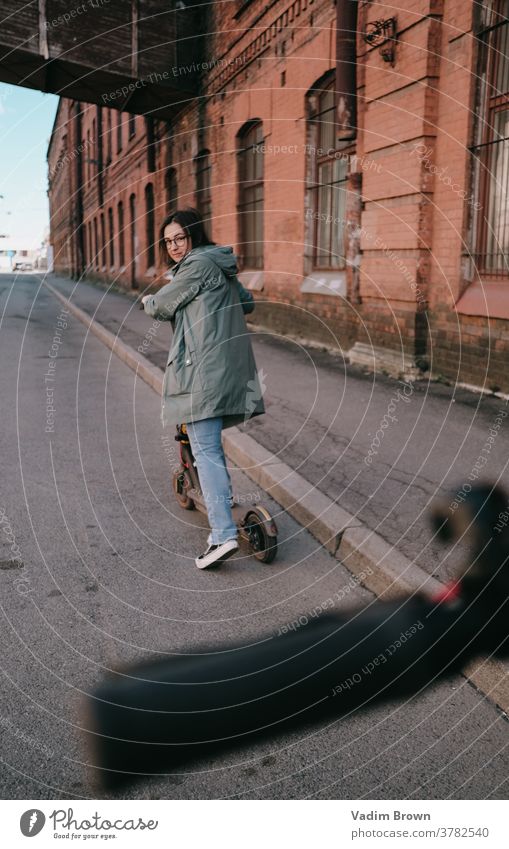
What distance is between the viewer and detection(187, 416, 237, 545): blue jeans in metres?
4.10

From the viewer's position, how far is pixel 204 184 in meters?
17.3

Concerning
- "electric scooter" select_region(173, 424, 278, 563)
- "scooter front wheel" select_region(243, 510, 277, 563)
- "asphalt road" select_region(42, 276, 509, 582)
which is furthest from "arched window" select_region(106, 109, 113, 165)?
"scooter front wheel" select_region(243, 510, 277, 563)

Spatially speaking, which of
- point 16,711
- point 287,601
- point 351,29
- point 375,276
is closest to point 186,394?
point 287,601

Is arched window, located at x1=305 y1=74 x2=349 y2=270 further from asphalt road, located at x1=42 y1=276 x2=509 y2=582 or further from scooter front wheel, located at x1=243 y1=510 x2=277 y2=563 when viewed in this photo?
scooter front wheel, located at x1=243 y1=510 x2=277 y2=563

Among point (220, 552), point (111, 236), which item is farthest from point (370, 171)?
point (111, 236)

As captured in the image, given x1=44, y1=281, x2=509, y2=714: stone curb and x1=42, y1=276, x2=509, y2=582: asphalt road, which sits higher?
x1=42, y1=276, x2=509, y2=582: asphalt road

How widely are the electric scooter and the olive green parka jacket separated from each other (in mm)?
380

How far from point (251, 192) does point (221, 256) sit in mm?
11100

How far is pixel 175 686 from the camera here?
2.99 metres

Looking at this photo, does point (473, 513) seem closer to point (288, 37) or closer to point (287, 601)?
point (287, 601)

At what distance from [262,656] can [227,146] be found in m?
13.2

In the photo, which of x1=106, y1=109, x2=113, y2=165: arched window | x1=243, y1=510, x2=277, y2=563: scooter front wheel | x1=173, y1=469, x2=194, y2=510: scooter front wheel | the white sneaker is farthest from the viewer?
x1=106, y1=109, x2=113, y2=165: arched window

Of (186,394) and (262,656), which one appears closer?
(262,656)

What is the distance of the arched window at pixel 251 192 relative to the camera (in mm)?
13773
